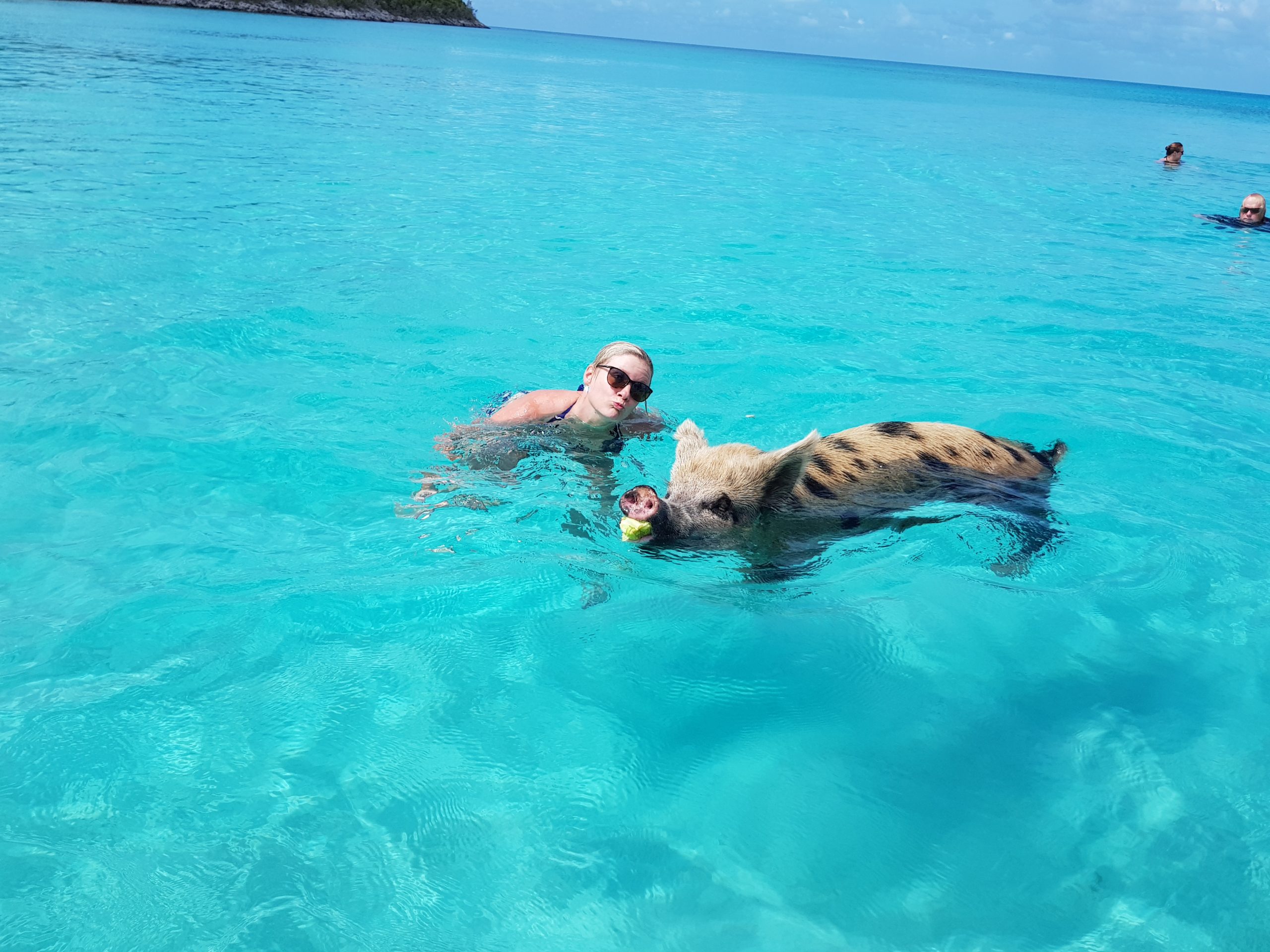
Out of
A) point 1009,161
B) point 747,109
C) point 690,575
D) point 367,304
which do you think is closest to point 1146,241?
point 1009,161

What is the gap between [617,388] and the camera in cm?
601

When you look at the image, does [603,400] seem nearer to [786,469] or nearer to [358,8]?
[786,469]

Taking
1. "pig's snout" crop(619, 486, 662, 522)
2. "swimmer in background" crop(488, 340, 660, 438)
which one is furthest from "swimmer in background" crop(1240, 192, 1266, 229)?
"pig's snout" crop(619, 486, 662, 522)

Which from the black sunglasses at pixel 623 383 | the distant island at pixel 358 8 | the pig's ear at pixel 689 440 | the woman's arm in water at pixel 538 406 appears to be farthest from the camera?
the distant island at pixel 358 8

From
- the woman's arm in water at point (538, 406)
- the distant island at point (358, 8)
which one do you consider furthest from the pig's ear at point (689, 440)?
the distant island at point (358, 8)

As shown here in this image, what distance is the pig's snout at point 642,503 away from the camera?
14.9ft

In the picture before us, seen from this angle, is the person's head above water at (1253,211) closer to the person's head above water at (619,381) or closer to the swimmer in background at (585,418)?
the swimmer in background at (585,418)

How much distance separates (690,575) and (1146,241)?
1601 cm

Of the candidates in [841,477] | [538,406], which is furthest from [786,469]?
[538,406]

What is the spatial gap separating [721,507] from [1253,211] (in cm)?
1919

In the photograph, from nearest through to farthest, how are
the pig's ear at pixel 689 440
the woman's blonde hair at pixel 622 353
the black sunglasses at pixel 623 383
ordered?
the pig's ear at pixel 689 440 < the black sunglasses at pixel 623 383 < the woman's blonde hair at pixel 622 353

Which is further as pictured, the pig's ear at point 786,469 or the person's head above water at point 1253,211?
the person's head above water at point 1253,211

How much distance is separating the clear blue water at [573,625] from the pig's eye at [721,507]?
34 cm

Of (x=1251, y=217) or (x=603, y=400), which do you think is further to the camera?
(x=1251, y=217)
